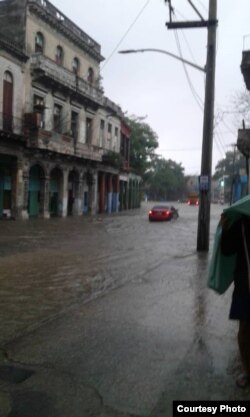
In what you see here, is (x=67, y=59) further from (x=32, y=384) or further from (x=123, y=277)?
(x=32, y=384)

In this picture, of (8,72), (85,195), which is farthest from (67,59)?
(85,195)

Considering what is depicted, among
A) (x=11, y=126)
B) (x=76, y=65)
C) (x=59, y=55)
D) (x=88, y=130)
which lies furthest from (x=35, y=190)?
(x=76, y=65)

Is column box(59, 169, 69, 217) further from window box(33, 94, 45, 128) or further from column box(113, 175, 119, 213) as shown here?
column box(113, 175, 119, 213)

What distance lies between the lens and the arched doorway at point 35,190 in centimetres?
3303

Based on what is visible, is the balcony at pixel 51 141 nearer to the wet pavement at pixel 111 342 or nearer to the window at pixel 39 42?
the window at pixel 39 42

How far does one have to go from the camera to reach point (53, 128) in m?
34.8

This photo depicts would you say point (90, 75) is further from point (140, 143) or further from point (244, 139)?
point (244, 139)

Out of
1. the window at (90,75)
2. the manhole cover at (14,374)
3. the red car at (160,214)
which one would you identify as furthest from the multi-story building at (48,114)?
the manhole cover at (14,374)

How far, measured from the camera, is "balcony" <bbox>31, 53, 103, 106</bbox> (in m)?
31.5

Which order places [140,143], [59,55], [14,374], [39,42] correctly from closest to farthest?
[14,374]
[39,42]
[59,55]
[140,143]

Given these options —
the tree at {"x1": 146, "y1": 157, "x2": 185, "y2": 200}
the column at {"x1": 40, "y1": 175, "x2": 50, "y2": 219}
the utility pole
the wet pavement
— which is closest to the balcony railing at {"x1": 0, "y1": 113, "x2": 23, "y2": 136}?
the column at {"x1": 40, "y1": 175, "x2": 50, "y2": 219}

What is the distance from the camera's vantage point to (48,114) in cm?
3409

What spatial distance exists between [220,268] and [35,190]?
2980 centimetres

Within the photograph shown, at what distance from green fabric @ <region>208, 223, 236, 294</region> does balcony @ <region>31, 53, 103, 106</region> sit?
1136 inches
